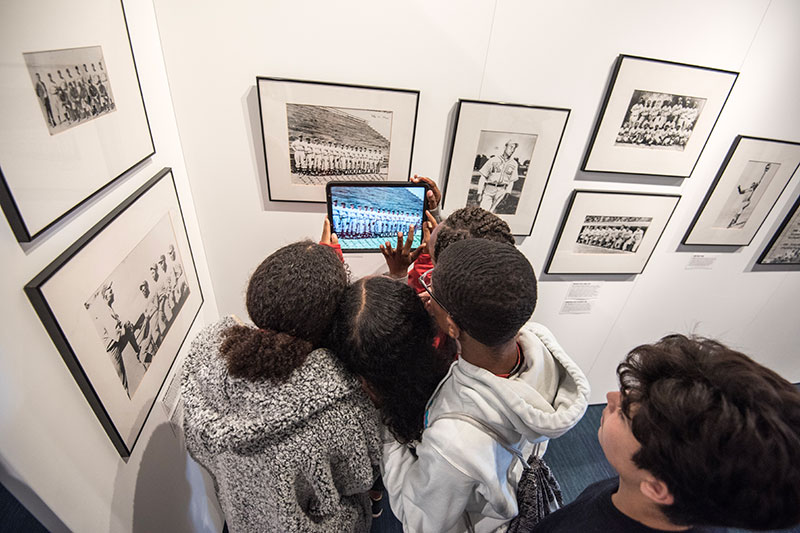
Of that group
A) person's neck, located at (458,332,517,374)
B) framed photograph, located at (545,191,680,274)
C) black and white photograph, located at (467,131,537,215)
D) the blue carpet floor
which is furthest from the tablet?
the blue carpet floor

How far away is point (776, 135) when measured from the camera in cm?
146

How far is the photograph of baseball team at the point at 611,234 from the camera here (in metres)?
1.56

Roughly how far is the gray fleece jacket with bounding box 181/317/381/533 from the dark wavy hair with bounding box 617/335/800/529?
547 mm

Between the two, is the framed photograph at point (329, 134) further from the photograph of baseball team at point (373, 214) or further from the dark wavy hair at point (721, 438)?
the dark wavy hair at point (721, 438)

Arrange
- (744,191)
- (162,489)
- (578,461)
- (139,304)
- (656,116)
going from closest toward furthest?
(139,304)
(162,489)
(656,116)
(744,191)
(578,461)

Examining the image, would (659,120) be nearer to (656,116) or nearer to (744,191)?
(656,116)

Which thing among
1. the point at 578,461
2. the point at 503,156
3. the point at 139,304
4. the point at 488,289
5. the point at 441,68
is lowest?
the point at 578,461

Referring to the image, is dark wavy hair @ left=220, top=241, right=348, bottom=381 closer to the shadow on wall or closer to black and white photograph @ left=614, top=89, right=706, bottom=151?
the shadow on wall

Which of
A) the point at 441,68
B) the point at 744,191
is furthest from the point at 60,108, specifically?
the point at 744,191

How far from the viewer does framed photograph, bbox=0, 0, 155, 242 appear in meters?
0.49

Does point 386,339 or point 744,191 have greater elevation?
point 744,191

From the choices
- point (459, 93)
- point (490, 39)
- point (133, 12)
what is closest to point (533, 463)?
point (459, 93)

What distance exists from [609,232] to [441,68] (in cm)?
111

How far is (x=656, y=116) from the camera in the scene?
1.33m
